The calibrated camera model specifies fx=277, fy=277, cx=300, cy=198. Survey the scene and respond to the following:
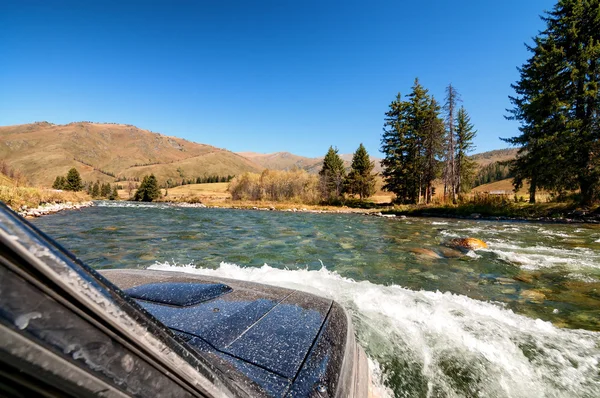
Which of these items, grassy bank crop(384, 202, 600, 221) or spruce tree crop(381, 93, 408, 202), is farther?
spruce tree crop(381, 93, 408, 202)

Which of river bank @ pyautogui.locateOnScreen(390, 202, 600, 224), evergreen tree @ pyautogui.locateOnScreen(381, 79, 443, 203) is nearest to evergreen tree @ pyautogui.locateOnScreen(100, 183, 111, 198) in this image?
→ evergreen tree @ pyautogui.locateOnScreen(381, 79, 443, 203)

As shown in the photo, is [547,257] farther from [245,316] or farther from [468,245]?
[245,316]

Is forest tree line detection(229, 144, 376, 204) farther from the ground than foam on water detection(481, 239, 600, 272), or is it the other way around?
forest tree line detection(229, 144, 376, 204)

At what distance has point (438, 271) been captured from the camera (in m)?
6.31

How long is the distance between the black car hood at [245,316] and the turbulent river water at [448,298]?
1.10 meters

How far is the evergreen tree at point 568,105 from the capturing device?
1778 centimetres

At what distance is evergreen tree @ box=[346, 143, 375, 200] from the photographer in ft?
160

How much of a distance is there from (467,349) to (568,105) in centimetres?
2497

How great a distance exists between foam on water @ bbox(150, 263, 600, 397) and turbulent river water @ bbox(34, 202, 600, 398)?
0.01 meters

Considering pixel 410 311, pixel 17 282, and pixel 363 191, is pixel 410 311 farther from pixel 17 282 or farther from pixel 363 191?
pixel 363 191

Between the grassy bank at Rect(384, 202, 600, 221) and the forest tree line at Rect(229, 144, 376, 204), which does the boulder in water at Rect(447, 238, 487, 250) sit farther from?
the forest tree line at Rect(229, 144, 376, 204)

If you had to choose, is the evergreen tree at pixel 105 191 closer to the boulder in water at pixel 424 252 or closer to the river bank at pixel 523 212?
the river bank at pixel 523 212

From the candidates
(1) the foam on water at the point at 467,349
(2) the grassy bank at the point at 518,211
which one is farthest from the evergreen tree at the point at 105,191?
(1) the foam on water at the point at 467,349

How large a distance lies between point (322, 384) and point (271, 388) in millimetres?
266
